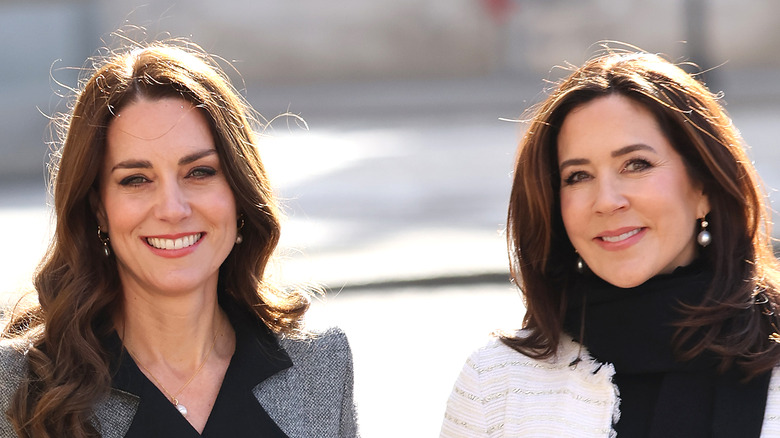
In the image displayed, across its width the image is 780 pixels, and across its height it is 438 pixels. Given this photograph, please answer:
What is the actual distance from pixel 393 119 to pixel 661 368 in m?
12.9

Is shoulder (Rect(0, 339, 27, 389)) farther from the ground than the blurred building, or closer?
closer

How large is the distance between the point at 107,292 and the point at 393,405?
2708mm

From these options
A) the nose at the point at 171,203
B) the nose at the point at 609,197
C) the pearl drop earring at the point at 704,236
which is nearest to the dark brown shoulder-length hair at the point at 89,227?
the nose at the point at 171,203

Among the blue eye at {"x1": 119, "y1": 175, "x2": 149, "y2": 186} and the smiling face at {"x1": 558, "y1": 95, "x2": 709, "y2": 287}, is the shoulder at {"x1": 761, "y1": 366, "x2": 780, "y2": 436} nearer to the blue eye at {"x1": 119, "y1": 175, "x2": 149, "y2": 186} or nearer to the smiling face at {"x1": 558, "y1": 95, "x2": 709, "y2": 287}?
the smiling face at {"x1": 558, "y1": 95, "x2": 709, "y2": 287}

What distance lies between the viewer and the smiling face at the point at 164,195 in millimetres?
3096

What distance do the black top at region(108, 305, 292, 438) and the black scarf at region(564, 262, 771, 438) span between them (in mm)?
867

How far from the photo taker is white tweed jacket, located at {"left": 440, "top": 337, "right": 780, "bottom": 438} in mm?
3162

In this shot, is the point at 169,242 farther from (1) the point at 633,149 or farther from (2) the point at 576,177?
(1) the point at 633,149

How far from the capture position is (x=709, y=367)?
10.2 ft

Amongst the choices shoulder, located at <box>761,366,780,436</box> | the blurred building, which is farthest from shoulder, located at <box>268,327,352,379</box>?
the blurred building

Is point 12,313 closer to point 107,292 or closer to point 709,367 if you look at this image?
point 107,292

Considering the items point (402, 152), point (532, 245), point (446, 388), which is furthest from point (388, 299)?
point (402, 152)

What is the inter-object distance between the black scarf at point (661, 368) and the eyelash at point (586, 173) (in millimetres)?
307

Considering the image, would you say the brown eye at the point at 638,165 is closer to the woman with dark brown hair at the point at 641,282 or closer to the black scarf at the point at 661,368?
the woman with dark brown hair at the point at 641,282
